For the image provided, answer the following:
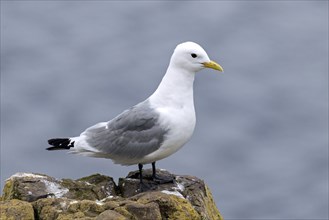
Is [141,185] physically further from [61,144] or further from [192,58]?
[192,58]

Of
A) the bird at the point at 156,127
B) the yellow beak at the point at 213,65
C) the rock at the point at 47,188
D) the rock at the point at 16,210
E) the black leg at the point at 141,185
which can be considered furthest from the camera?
the yellow beak at the point at 213,65

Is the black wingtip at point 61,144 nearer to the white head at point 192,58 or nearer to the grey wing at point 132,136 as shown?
the grey wing at point 132,136

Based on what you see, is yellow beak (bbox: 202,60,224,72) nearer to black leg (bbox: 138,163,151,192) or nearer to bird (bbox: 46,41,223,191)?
bird (bbox: 46,41,223,191)

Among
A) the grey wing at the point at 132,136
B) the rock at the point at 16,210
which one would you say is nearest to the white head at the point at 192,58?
the grey wing at the point at 132,136

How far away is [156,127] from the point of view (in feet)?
45.9

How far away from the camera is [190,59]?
14164mm

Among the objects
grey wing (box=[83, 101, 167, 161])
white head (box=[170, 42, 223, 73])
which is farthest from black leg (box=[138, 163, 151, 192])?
white head (box=[170, 42, 223, 73])

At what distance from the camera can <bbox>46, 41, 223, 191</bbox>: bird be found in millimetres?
13953

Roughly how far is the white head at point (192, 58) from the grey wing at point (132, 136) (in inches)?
29.4

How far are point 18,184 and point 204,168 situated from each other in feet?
87.8

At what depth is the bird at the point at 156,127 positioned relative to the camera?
45.8ft

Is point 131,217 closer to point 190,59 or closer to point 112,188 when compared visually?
point 112,188

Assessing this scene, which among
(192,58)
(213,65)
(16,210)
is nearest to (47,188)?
(16,210)

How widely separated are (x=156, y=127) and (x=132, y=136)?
1.20ft
